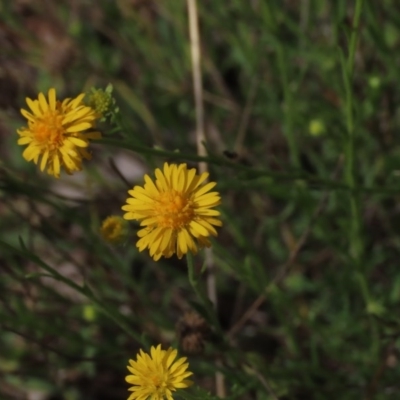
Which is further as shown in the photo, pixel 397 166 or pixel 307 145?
pixel 307 145

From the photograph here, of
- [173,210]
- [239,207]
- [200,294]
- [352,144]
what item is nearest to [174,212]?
[173,210]

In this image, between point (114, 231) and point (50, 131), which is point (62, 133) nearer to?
point (50, 131)

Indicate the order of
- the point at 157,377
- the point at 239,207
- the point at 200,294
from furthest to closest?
the point at 239,207
the point at 200,294
the point at 157,377

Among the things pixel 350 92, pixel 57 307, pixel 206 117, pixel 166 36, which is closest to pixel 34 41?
pixel 166 36

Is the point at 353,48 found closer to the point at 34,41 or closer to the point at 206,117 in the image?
the point at 206,117

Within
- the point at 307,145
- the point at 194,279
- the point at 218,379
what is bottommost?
the point at 194,279

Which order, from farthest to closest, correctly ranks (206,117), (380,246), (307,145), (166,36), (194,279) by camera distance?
(166,36)
(206,117)
(307,145)
(380,246)
(194,279)

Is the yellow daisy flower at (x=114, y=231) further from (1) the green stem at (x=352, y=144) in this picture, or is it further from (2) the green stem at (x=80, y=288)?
(1) the green stem at (x=352, y=144)
